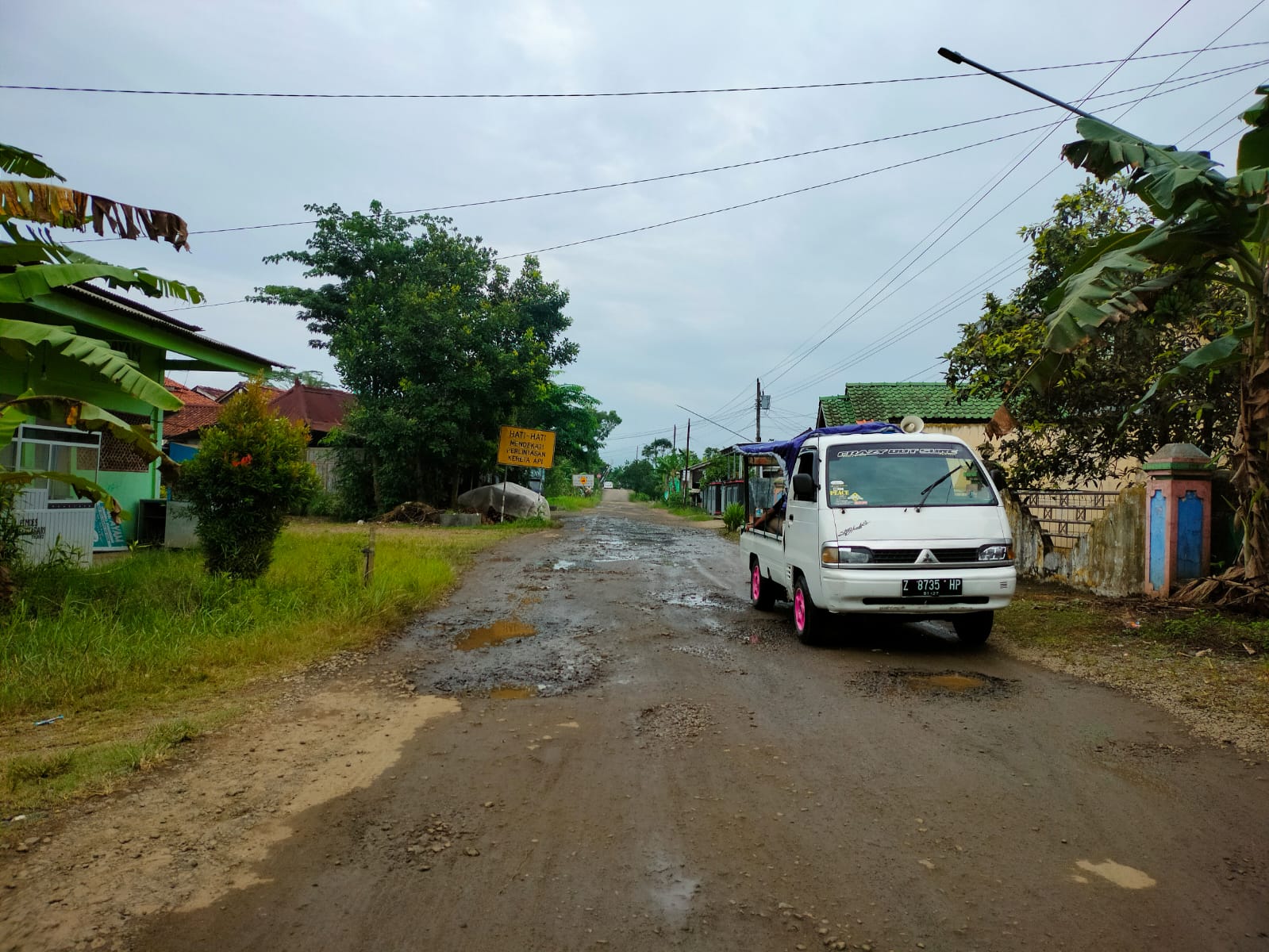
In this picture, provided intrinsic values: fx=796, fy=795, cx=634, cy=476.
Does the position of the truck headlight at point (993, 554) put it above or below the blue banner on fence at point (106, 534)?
above

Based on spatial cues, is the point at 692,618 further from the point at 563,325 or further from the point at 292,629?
the point at 563,325

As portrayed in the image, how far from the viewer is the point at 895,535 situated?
7.08 m

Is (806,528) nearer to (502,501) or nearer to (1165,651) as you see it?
(1165,651)

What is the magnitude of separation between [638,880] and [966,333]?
40.8 ft

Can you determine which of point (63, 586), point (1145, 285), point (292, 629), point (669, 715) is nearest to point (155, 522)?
point (63, 586)

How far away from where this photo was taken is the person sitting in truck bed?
9.48 m

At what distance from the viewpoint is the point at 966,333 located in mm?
13469

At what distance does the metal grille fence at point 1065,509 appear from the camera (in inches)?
463

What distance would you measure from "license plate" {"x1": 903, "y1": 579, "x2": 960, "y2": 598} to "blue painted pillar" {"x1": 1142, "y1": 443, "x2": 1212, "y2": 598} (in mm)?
4242

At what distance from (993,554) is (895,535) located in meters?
0.87

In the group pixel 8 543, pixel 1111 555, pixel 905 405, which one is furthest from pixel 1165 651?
pixel 905 405

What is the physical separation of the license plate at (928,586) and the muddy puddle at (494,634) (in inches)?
147

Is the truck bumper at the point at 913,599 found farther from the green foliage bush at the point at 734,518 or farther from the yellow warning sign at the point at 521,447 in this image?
the yellow warning sign at the point at 521,447

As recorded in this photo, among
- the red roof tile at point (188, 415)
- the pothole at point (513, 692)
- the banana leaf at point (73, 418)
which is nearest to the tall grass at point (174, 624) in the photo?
the banana leaf at point (73, 418)
